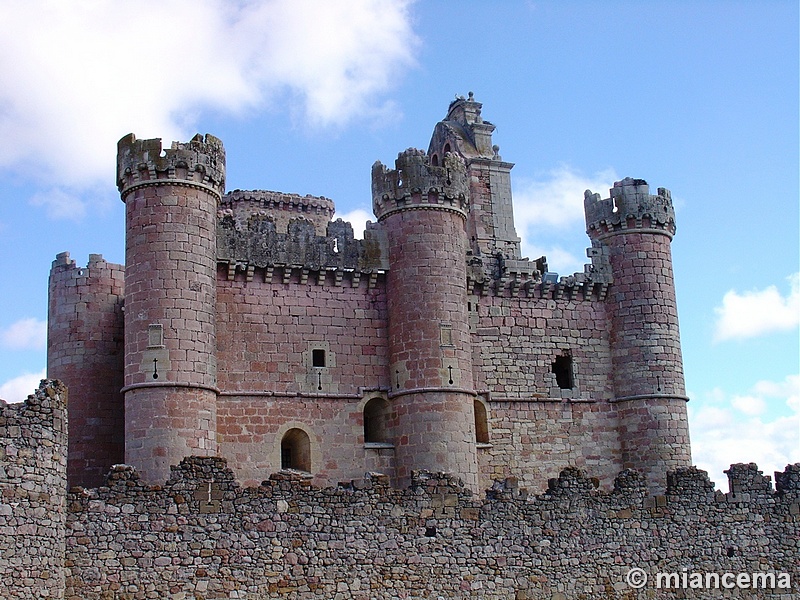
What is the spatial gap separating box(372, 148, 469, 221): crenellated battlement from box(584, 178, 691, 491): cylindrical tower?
15.0 feet

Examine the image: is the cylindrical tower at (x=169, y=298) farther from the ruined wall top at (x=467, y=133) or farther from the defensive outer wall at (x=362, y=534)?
the ruined wall top at (x=467, y=133)

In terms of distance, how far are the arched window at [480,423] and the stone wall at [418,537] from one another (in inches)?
214

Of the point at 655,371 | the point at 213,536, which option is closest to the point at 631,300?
the point at 655,371

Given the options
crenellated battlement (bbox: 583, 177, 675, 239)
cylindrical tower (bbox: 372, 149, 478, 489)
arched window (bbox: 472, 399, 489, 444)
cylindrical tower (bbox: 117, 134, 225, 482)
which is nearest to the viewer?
cylindrical tower (bbox: 117, 134, 225, 482)

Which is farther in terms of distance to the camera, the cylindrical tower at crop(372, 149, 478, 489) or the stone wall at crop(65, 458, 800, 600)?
the cylindrical tower at crop(372, 149, 478, 489)

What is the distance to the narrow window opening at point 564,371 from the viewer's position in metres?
26.8

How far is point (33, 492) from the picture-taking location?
14.9 m

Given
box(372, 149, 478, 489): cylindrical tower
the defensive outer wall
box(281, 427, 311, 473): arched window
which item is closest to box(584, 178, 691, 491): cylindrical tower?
box(372, 149, 478, 489): cylindrical tower

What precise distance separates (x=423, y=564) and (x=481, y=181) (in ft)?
43.3

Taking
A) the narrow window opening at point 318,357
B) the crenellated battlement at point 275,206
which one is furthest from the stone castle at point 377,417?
the crenellated battlement at point 275,206

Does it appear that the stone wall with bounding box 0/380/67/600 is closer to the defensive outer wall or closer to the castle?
the defensive outer wall

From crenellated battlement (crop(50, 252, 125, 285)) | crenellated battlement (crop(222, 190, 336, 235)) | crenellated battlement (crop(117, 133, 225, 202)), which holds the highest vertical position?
crenellated battlement (crop(222, 190, 336, 235))

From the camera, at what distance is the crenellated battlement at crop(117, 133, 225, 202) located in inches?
890

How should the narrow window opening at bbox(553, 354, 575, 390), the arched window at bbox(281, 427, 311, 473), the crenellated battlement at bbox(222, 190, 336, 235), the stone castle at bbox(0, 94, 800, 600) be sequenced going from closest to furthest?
the stone castle at bbox(0, 94, 800, 600)
the arched window at bbox(281, 427, 311, 473)
the narrow window opening at bbox(553, 354, 575, 390)
the crenellated battlement at bbox(222, 190, 336, 235)
